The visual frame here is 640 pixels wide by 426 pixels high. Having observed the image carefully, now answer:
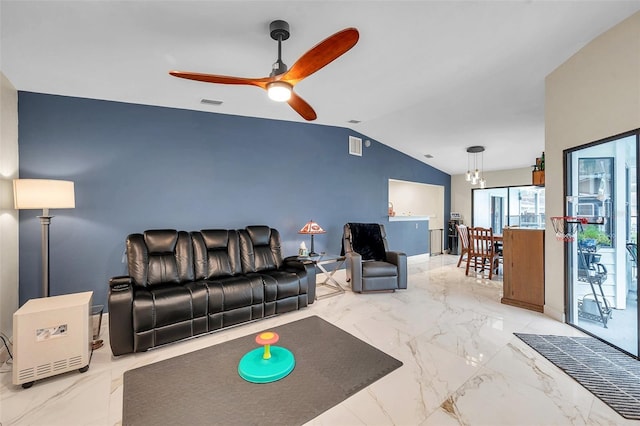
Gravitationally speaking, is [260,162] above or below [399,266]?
above

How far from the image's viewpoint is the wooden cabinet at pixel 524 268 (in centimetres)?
338

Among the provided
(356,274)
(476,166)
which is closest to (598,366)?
(356,274)

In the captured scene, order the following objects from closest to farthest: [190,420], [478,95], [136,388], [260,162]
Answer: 1. [190,420]
2. [136,388]
3. [478,95]
4. [260,162]

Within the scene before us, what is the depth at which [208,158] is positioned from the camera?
3.75 m

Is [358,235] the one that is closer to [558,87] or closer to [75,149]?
[558,87]

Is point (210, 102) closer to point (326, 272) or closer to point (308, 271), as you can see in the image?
point (308, 271)

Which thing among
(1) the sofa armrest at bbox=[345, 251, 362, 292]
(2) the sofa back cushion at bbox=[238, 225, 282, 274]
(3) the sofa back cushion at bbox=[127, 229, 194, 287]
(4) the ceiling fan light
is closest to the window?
(1) the sofa armrest at bbox=[345, 251, 362, 292]

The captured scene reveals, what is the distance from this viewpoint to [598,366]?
2188 mm

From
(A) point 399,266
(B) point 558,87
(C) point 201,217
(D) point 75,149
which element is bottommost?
(A) point 399,266

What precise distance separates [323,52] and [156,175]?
2.76 metres

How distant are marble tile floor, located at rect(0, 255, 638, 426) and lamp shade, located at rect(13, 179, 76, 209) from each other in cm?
136

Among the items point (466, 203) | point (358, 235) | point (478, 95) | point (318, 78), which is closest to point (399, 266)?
point (358, 235)

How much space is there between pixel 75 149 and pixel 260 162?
214cm

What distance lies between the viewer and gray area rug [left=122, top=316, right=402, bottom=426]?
1679 mm
